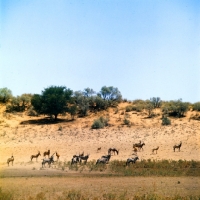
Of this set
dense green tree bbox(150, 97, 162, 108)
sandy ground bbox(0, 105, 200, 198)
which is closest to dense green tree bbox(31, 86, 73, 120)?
sandy ground bbox(0, 105, 200, 198)

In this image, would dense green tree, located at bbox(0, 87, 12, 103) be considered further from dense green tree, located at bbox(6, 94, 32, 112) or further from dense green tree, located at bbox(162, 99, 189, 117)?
dense green tree, located at bbox(162, 99, 189, 117)

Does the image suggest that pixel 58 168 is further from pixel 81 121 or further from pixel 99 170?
pixel 81 121

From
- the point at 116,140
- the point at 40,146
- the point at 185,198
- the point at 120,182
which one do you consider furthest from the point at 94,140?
the point at 185,198

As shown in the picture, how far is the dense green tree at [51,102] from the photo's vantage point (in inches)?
2163

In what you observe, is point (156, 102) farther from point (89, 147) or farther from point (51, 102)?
point (89, 147)

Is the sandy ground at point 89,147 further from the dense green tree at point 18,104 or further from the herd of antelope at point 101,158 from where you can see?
the dense green tree at point 18,104

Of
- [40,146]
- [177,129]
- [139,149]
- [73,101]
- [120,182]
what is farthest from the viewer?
[73,101]

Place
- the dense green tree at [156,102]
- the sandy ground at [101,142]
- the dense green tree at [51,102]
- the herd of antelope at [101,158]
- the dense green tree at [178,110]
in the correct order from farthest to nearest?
the dense green tree at [156,102] → the dense green tree at [51,102] → the dense green tree at [178,110] → the sandy ground at [101,142] → the herd of antelope at [101,158]

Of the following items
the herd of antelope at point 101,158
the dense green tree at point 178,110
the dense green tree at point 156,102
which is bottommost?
the herd of antelope at point 101,158

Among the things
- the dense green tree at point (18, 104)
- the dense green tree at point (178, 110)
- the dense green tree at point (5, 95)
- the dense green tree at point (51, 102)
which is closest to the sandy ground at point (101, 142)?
the dense green tree at point (178, 110)

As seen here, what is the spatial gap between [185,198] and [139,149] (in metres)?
15.6

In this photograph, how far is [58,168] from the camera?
26250 mm

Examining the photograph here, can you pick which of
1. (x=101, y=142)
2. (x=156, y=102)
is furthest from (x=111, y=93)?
(x=101, y=142)

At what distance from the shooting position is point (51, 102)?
5481 centimetres
